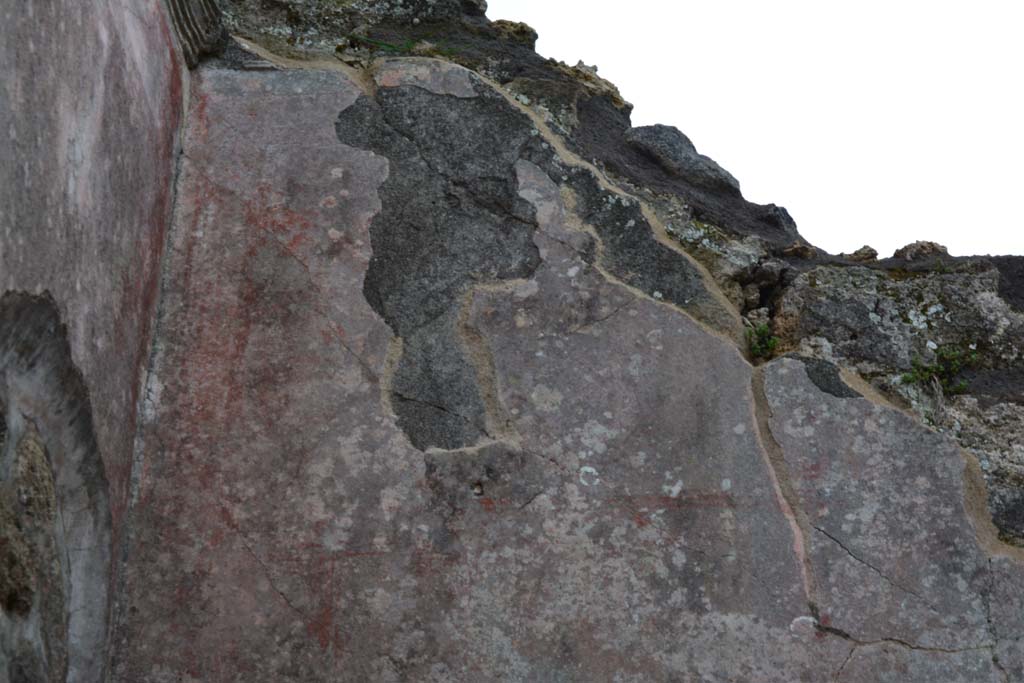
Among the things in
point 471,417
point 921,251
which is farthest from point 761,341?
point 471,417

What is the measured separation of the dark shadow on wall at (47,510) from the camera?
8.08 feet

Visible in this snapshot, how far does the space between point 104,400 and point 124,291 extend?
1.03 ft

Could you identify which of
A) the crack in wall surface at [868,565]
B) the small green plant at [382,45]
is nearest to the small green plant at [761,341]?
the crack in wall surface at [868,565]

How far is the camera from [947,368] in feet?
11.4

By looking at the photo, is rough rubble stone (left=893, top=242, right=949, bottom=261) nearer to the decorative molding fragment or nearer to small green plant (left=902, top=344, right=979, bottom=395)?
small green plant (left=902, top=344, right=979, bottom=395)

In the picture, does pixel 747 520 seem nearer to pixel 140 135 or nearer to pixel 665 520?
pixel 665 520

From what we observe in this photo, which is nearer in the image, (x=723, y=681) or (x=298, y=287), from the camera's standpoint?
(x=723, y=681)

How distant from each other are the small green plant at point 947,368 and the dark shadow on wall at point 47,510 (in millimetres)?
2335

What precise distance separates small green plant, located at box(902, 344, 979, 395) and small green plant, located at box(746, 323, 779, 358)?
40cm

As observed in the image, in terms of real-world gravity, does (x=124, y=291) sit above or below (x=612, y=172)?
below

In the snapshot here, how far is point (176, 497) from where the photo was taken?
10.6ft

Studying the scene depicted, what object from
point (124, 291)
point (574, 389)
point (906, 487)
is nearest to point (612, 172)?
point (574, 389)

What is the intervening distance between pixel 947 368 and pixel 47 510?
8.45 ft

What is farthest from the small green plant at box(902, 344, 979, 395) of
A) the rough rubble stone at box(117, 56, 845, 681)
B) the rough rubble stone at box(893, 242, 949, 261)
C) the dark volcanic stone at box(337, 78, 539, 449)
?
the dark volcanic stone at box(337, 78, 539, 449)
